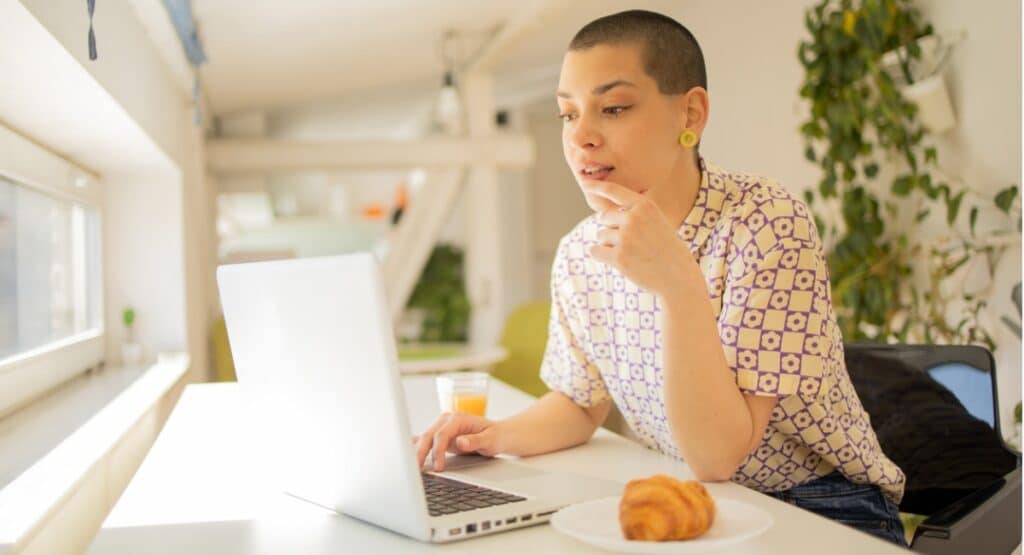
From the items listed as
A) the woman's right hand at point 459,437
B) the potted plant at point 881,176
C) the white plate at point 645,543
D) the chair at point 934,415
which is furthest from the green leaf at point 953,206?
the white plate at point 645,543

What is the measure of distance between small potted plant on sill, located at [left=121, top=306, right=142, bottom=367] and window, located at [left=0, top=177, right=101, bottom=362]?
78 mm

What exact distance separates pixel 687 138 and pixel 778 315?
0.26m

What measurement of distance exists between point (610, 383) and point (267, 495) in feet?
1.68

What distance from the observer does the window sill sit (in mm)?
944

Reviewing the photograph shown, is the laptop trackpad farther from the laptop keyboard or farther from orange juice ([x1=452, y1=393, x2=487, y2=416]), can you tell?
orange juice ([x1=452, y1=393, x2=487, y2=416])

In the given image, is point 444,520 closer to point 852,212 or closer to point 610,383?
point 610,383

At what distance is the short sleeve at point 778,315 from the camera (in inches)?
41.9

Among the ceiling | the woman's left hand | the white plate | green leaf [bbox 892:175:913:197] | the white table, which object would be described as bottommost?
the white table

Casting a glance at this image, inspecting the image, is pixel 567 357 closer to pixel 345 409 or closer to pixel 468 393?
pixel 468 393

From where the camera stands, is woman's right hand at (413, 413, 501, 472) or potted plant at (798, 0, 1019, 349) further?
potted plant at (798, 0, 1019, 349)

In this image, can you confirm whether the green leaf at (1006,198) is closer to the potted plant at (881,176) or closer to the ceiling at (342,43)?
the potted plant at (881,176)

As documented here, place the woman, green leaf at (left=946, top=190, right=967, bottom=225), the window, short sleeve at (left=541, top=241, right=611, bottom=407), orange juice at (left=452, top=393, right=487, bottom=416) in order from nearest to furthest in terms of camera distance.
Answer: the woman, short sleeve at (left=541, top=241, right=611, bottom=407), orange juice at (left=452, top=393, right=487, bottom=416), the window, green leaf at (left=946, top=190, right=967, bottom=225)

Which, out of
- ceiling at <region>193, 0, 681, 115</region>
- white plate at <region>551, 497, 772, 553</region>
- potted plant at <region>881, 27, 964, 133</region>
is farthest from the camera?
ceiling at <region>193, 0, 681, 115</region>

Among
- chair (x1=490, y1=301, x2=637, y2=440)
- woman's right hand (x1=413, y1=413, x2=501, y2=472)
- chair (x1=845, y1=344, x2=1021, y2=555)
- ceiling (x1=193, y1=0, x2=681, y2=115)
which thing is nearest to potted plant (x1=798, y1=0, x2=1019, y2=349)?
ceiling (x1=193, y1=0, x2=681, y2=115)
